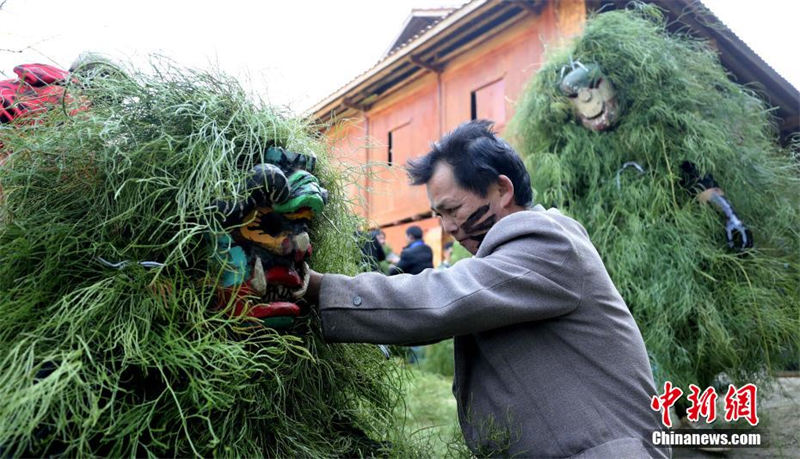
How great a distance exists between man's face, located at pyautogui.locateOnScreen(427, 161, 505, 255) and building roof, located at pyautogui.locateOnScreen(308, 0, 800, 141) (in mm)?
2394

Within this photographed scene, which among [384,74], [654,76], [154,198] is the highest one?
[384,74]

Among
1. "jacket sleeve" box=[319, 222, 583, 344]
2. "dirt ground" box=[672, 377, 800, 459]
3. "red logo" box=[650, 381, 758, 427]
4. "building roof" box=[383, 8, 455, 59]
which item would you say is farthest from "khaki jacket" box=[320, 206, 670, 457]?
"building roof" box=[383, 8, 455, 59]

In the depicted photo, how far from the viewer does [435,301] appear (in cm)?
110

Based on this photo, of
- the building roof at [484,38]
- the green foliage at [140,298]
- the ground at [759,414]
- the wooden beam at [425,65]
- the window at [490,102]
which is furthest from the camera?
the wooden beam at [425,65]

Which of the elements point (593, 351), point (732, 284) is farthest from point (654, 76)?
point (593, 351)

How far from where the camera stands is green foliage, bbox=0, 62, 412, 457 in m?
0.84

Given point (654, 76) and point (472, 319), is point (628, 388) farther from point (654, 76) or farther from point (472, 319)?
point (654, 76)

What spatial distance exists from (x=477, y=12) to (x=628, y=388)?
5.07 meters

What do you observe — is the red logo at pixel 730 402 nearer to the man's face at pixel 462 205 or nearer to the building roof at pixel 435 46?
the man's face at pixel 462 205

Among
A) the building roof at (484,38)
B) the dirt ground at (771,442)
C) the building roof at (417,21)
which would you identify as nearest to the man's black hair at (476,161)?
the dirt ground at (771,442)

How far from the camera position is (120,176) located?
1.01 metres

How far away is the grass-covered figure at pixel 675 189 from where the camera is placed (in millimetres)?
2418

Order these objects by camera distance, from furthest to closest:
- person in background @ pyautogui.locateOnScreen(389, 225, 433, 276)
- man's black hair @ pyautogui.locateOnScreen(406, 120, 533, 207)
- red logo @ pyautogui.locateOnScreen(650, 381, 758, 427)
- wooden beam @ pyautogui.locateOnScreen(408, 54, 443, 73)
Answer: wooden beam @ pyautogui.locateOnScreen(408, 54, 443, 73) < person in background @ pyautogui.locateOnScreen(389, 225, 433, 276) < red logo @ pyautogui.locateOnScreen(650, 381, 758, 427) < man's black hair @ pyautogui.locateOnScreen(406, 120, 533, 207)

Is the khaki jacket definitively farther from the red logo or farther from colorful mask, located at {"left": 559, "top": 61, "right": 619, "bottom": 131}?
colorful mask, located at {"left": 559, "top": 61, "right": 619, "bottom": 131}
